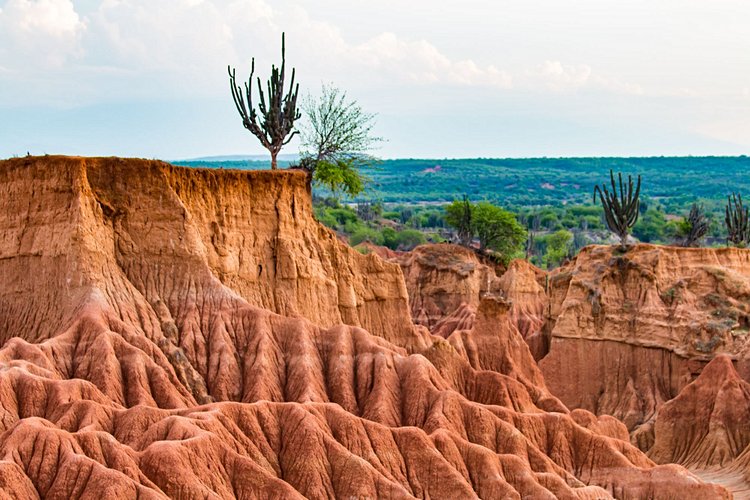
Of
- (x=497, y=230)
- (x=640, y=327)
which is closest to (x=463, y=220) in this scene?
(x=497, y=230)

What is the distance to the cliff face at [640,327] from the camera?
8188 cm

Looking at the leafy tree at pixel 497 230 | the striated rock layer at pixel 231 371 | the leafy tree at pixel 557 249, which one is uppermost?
the striated rock layer at pixel 231 371

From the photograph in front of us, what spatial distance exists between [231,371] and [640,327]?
1299 inches

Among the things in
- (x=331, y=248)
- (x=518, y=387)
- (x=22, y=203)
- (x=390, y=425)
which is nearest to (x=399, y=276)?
(x=331, y=248)

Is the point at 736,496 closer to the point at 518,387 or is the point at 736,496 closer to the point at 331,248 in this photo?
the point at 518,387

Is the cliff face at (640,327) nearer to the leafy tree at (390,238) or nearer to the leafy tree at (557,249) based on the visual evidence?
the leafy tree at (557,249)

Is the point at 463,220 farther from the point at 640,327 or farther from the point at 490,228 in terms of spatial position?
the point at 640,327

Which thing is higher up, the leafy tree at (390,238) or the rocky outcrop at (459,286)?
the rocky outcrop at (459,286)

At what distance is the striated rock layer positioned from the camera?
154ft

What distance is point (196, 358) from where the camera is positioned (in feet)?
191

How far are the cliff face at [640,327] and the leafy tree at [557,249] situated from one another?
2518 inches

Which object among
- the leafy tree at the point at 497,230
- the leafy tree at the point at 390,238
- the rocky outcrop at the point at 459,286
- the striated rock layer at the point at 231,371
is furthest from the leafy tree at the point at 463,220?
the striated rock layer at the point at 231,371

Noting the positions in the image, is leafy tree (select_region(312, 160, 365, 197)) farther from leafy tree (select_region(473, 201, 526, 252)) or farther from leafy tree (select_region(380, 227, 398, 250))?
leafy tree (select_region(380, 227, 398, 250))

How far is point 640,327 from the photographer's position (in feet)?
276
